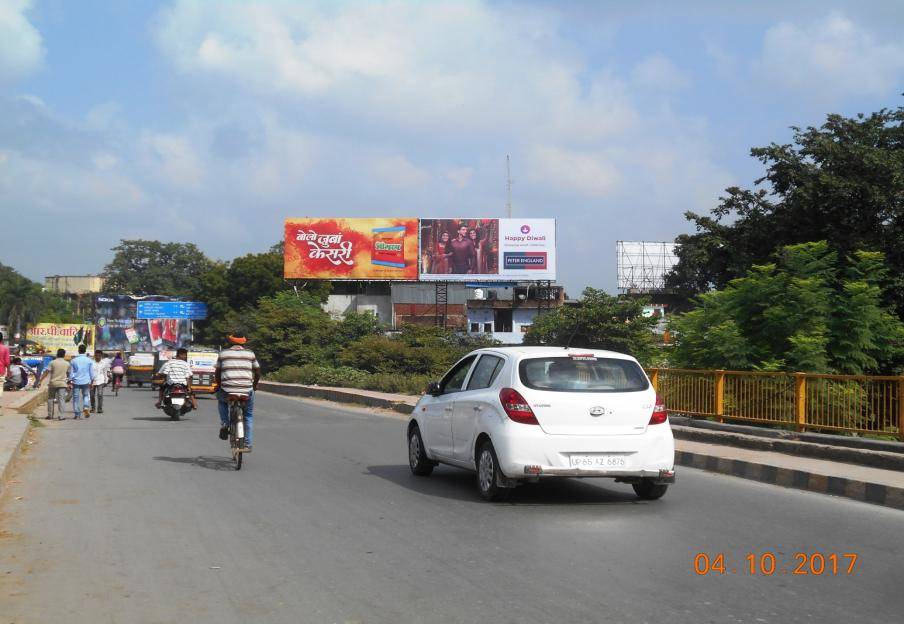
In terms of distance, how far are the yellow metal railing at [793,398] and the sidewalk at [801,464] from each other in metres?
0.48

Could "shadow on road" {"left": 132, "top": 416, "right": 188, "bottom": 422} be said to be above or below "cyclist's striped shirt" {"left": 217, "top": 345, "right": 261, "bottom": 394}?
below

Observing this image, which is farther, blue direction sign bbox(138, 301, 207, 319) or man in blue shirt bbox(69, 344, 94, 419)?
→ blue direction sign bbox(138, 301, 207, 319)

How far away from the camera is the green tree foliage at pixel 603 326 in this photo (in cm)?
4216

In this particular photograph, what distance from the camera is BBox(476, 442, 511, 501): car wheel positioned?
376 inches

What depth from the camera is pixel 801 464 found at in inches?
497

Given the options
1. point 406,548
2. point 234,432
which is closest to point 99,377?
point 234,432

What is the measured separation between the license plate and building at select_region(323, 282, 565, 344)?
58.5 m

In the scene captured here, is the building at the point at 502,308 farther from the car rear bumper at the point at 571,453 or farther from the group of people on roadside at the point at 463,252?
the car rear bumper at the point at 571,453

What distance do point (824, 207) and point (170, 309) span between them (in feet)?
169

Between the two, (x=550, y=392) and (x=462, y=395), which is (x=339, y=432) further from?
(x=550, y=392)

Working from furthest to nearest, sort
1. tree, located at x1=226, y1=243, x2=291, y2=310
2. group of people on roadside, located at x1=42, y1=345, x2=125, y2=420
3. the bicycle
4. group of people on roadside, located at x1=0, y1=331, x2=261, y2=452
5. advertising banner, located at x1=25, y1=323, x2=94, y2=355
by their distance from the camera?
1. tree, located at x1=226, y1=243, x2=291, y2=310
2. advertising banner, located at x1=25, y1=323, x2=94, y2=355
3. group of people on roadside, located at x1=42, y1=345, x2=125, y2=420
4. group of people on roadside, located at x1=0, y1=331, x2=261, y2=452
5. the bicycle

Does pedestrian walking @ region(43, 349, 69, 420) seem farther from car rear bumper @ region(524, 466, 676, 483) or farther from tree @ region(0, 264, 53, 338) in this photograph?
tree @ region(0, 264, 53, 338)

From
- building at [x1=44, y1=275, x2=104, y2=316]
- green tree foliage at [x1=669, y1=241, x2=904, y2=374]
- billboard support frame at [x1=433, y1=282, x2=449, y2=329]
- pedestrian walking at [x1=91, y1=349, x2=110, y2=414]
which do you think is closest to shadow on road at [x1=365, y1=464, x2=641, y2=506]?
green tree foliage at [x1=669, y1=241, x2=904, y2=374]

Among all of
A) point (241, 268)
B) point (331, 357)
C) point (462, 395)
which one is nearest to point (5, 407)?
point (462, 395)
